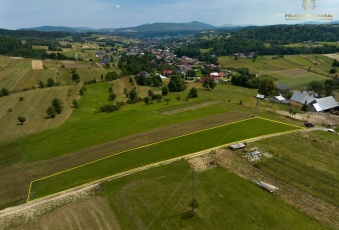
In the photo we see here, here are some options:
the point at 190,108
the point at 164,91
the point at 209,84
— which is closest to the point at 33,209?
the point at 190,108

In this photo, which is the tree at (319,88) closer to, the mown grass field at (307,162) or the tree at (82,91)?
the mown grass field at (307,162)

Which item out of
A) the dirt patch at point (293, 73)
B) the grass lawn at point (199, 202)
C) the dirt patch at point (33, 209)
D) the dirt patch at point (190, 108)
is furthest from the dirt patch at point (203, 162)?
the dirt patch at point (293, 73)

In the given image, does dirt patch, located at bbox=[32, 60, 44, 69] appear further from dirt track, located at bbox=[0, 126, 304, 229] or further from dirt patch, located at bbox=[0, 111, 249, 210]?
dirt track, located at bbox=[0, 126, 304, 229]

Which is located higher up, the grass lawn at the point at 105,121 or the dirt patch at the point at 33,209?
the grass lawn at the point at 105,121

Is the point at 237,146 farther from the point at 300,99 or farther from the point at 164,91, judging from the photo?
the point at 164,91

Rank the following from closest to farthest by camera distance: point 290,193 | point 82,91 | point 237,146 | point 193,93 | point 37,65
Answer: point 290,193 → point 237,146 → point 193,93 → point 82,91 → point 37,65

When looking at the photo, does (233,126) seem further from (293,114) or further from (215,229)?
(215,229)
